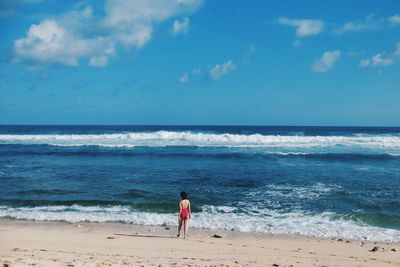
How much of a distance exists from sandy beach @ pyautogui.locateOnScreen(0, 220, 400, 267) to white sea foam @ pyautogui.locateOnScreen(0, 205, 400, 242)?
1.82 ft

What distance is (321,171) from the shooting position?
2236 cm

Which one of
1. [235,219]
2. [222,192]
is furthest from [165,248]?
[222,192]

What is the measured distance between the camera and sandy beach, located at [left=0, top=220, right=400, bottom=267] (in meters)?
7.82

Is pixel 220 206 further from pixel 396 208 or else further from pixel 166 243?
pixel 396 208

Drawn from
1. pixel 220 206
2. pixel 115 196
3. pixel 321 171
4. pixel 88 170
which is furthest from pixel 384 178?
pixel 88 170

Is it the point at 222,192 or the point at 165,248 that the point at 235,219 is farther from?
the point at 222,192

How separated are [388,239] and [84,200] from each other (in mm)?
10127

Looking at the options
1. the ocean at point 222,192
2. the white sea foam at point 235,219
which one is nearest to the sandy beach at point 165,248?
the white sea foam at point 235,219

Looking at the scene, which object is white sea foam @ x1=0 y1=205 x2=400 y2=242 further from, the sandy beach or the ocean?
the sandy beach

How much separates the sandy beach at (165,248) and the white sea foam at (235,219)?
555 millimetres

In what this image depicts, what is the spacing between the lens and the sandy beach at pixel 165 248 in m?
7.82

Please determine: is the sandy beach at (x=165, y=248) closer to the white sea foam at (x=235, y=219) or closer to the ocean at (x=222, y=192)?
the white sea foam at (x=235, y=219)

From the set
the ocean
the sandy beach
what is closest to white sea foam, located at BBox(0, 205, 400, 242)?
the ocean

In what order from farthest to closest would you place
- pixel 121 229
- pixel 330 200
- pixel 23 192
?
1. pixel 23 192
2. pixel 330 200
3. pixel 121 229
